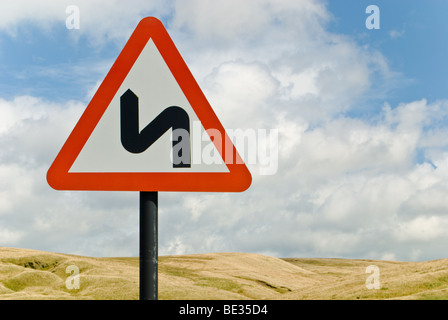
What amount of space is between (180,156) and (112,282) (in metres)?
50.8

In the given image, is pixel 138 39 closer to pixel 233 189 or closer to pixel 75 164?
pixel 75 164

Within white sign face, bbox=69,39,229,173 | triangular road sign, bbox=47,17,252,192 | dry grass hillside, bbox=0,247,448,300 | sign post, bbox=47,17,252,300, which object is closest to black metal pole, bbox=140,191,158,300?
sign post, bbox=47,17,252,300

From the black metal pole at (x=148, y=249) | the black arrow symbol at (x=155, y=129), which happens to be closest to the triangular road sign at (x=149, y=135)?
the black arrow symbol at (x=155, y=129)

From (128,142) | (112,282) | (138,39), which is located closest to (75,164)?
(128,142)

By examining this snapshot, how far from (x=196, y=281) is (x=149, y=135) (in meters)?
62.9

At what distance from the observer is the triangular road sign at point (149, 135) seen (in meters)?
4.09

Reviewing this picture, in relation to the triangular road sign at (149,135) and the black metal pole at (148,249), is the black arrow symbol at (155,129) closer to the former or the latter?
the triangular road sign at (149,135)

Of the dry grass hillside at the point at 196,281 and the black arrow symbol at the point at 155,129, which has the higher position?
the dry grass hillside at the point at 196,281

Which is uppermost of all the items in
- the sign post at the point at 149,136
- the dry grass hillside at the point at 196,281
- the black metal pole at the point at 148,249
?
the dry grass hillside at the point at 196,281
